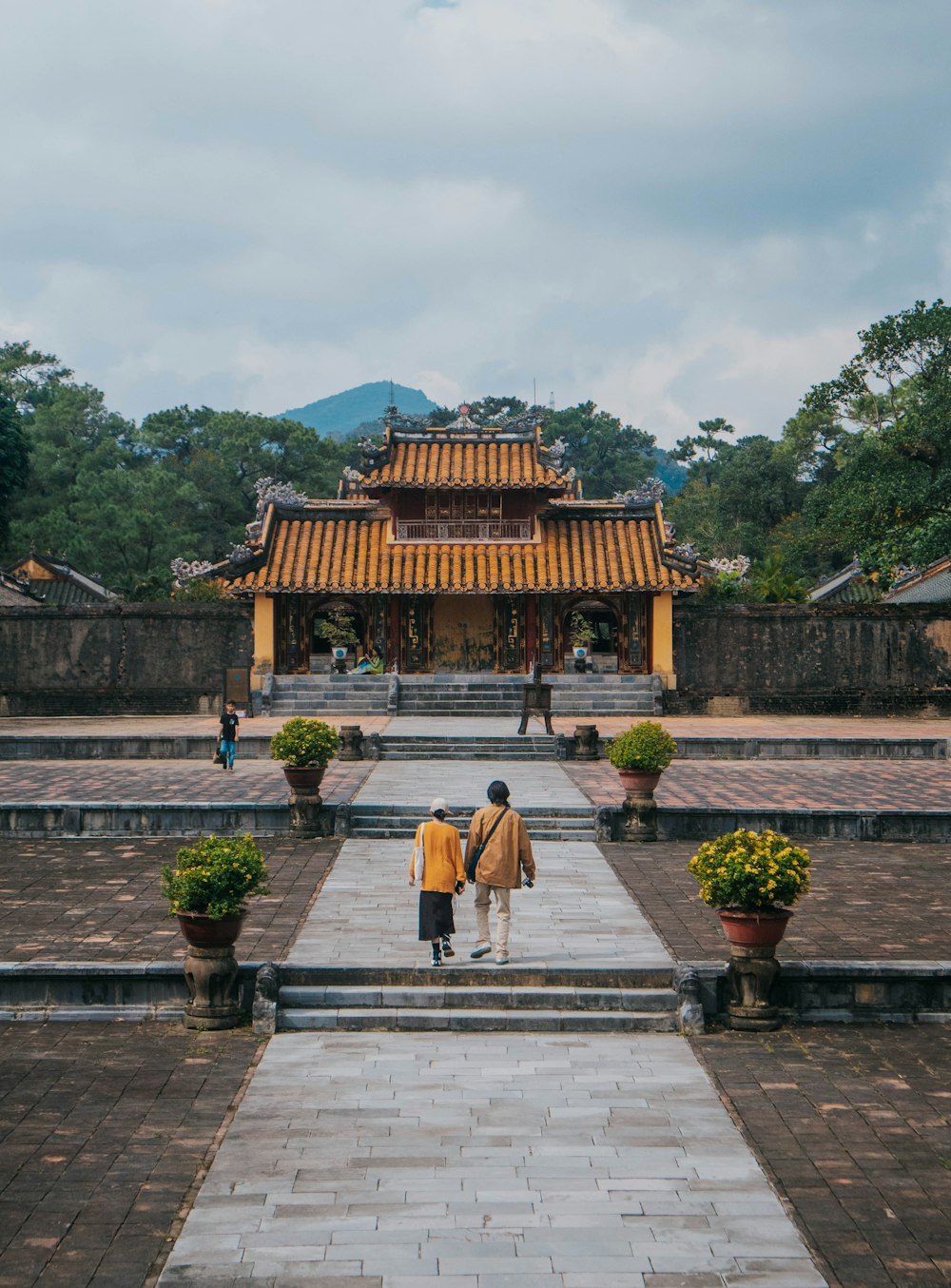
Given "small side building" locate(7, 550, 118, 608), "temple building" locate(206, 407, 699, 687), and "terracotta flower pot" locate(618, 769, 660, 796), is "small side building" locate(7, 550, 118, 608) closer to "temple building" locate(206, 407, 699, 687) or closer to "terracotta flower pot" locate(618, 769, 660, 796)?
"temple building" locate(206, 407, 699, 687)

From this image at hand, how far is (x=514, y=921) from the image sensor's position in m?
12.0

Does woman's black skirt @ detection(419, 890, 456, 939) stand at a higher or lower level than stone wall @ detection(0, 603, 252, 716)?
lower

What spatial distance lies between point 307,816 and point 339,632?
747 inches

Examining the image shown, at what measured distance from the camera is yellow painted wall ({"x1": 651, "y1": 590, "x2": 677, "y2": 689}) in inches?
1366

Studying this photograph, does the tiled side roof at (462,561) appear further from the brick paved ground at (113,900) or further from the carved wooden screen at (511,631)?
the brick paved ground at (113,900)

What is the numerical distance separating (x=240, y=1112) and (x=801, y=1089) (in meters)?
3.31

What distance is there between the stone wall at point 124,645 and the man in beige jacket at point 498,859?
83.5 feet

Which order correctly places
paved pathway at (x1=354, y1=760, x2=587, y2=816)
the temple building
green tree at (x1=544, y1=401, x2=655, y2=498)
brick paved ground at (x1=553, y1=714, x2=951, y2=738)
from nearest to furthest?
paved pathway at (x1=354, y1=760, x2=587, y2=816)
brick paved ground at (x1=553, y1=714, x2=951, y2=738)
the temple building
green tree at (x1=544, y1=401, x2=655, y2=498)

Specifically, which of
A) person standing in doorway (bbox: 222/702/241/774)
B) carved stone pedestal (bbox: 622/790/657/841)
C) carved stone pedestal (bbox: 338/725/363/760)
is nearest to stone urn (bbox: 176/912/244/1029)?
carved stone pedestal (bbox: 622/790/657/841)

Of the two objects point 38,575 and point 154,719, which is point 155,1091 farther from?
point 38,575

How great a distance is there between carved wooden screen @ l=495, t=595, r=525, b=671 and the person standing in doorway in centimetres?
1361

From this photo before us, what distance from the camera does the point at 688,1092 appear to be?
8125 mm

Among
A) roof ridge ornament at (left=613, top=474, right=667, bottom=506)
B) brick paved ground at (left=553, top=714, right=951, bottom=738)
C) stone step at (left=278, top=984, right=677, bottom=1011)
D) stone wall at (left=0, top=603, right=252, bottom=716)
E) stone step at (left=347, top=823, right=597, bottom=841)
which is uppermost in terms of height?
roof ridge ornament at (left=613, top=474, right=667, bottom=506)

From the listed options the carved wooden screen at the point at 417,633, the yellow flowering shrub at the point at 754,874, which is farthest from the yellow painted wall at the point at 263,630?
the yellow flowering shrub at the point at 754,874
